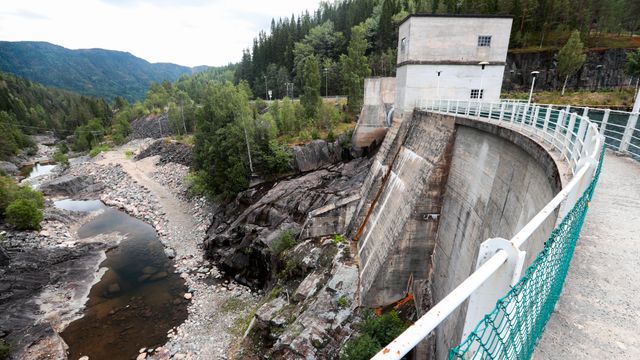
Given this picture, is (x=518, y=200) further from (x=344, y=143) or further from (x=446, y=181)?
(x=344, y=143)

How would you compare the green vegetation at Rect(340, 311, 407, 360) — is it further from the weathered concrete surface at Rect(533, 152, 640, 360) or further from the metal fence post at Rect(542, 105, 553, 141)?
the metal fence post at Rect(542, 105, 553, 141)

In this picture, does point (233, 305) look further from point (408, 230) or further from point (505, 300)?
point (505, 300)

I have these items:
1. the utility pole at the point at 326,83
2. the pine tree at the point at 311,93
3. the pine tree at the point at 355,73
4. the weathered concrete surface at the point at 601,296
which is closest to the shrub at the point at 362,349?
the weathered concrete surface at the point at 601,296

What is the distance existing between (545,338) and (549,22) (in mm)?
63788

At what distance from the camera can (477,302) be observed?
248cm

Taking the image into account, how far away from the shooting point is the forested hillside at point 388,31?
157 feet

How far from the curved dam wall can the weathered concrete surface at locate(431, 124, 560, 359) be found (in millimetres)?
42

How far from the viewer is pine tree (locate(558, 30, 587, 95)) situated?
3966 centimetres

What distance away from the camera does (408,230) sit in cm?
1510

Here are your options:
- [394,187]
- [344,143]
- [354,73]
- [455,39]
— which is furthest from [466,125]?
[354,73]

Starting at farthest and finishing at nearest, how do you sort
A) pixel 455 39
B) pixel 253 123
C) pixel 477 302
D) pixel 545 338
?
pixel 253 123 → pixel 455 39 → pixel 545 338 → pixel 477 302

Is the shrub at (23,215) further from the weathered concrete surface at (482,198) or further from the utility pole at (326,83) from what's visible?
the utility pole at (326,83)

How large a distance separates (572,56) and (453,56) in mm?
30751

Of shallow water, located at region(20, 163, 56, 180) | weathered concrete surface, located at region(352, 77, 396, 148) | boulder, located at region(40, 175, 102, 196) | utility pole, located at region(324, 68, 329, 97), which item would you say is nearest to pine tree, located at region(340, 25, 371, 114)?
weathered concrete surface, located at region(352, 77, 396, 148)
